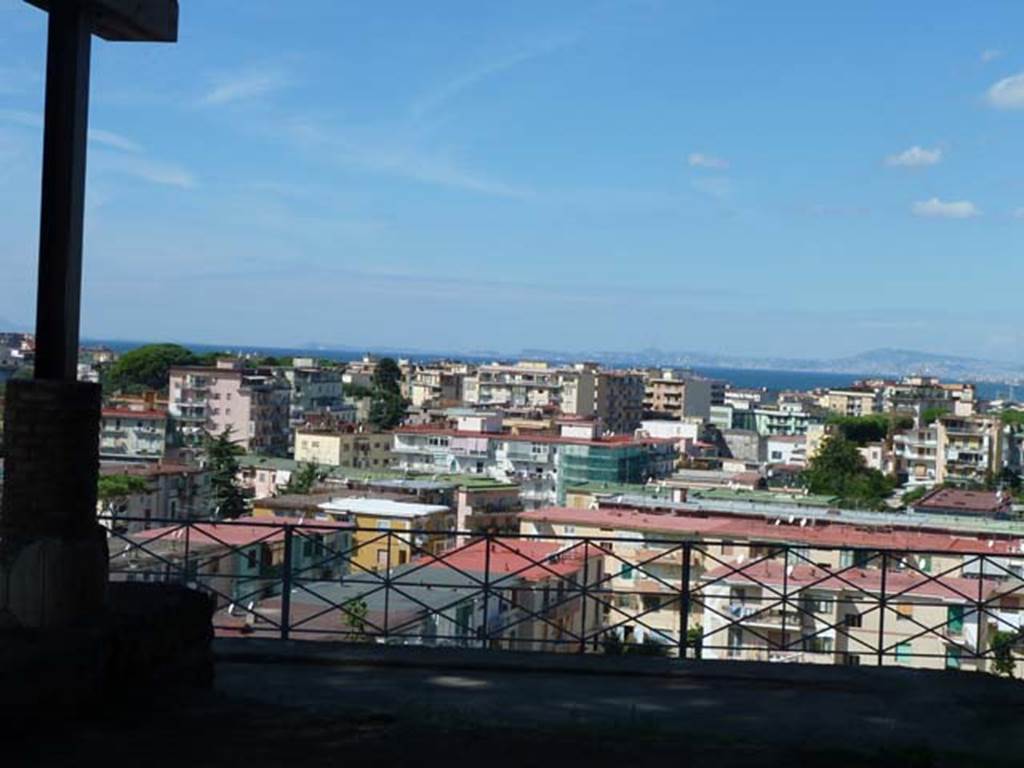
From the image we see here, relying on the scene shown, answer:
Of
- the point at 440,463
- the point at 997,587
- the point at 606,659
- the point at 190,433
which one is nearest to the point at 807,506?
the point at 997,587

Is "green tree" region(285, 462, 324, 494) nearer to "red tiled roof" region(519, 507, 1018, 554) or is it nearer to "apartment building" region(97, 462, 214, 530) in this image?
"apartment building" region(97, 462, 214, 530)

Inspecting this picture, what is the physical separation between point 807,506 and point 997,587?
16.4 m

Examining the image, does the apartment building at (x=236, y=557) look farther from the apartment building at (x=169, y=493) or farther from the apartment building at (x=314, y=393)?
the apartment building at (x=314, y=393)

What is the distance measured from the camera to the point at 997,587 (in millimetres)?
20297

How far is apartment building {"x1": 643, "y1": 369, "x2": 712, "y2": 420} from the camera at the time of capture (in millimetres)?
112375

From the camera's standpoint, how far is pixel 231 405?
7275 centimetres

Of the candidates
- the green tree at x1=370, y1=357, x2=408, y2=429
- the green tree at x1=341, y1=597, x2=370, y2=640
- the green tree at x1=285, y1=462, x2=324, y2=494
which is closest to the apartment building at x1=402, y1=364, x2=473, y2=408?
the green tree at x1=370, y1=357, x2=408, y2=429

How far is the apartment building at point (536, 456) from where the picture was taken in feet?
185

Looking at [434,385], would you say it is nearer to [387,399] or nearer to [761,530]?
[387,399]

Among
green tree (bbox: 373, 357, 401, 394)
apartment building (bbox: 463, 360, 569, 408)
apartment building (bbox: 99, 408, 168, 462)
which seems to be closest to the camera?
apartment building (bbox: 99, 408, 168, 462)

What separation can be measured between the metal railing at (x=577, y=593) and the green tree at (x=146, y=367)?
6517 centimetres

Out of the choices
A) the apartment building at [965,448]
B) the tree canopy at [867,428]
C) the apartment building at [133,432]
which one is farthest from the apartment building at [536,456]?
the tree canopy at [867,428]

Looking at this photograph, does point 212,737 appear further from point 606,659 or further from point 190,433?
point 190,433

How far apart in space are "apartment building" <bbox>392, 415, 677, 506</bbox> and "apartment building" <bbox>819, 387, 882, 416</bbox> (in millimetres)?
61346
